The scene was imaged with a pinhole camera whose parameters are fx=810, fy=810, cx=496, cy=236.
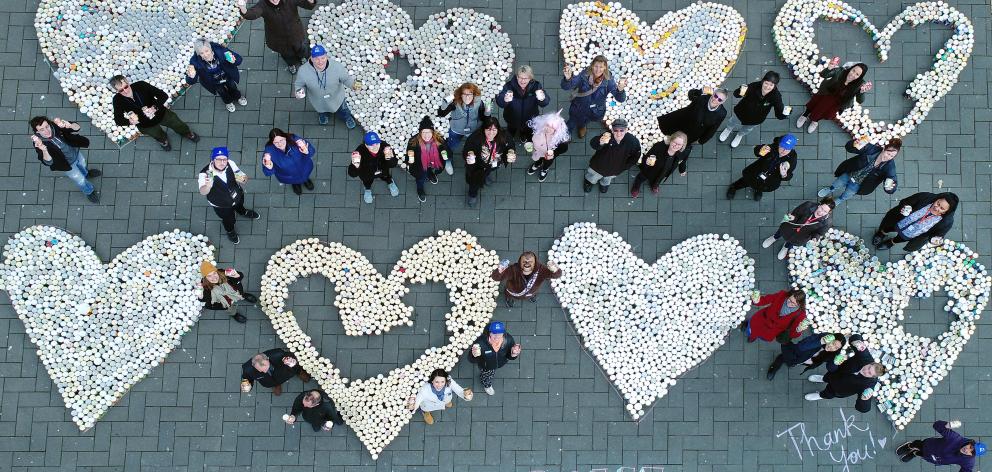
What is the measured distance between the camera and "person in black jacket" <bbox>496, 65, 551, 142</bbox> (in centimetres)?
1102

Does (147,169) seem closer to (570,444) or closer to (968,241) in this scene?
(570,444)

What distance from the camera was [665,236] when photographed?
41.5 ft

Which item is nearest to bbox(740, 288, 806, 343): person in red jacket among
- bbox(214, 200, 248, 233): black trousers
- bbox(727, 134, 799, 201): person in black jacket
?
Result: bbox(727, 134, 799, 201): person in black jacket

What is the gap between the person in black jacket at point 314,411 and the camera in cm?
1047

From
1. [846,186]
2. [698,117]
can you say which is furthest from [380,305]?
[846,186]

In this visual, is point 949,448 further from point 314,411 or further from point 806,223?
point 314,411

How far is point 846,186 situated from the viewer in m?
12.1

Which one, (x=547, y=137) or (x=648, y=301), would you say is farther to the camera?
(x=648, y=301)

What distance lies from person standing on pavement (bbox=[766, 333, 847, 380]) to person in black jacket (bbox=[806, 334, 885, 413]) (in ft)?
0.50

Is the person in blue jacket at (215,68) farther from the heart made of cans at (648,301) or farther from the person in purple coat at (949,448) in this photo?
the person in purple coat at (949,448)

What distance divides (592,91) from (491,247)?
2.83 metres

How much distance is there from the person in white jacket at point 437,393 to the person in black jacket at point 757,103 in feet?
18.8

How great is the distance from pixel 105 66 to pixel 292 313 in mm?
4948

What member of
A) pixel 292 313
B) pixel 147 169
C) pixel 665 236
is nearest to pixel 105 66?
pixel 147 169
